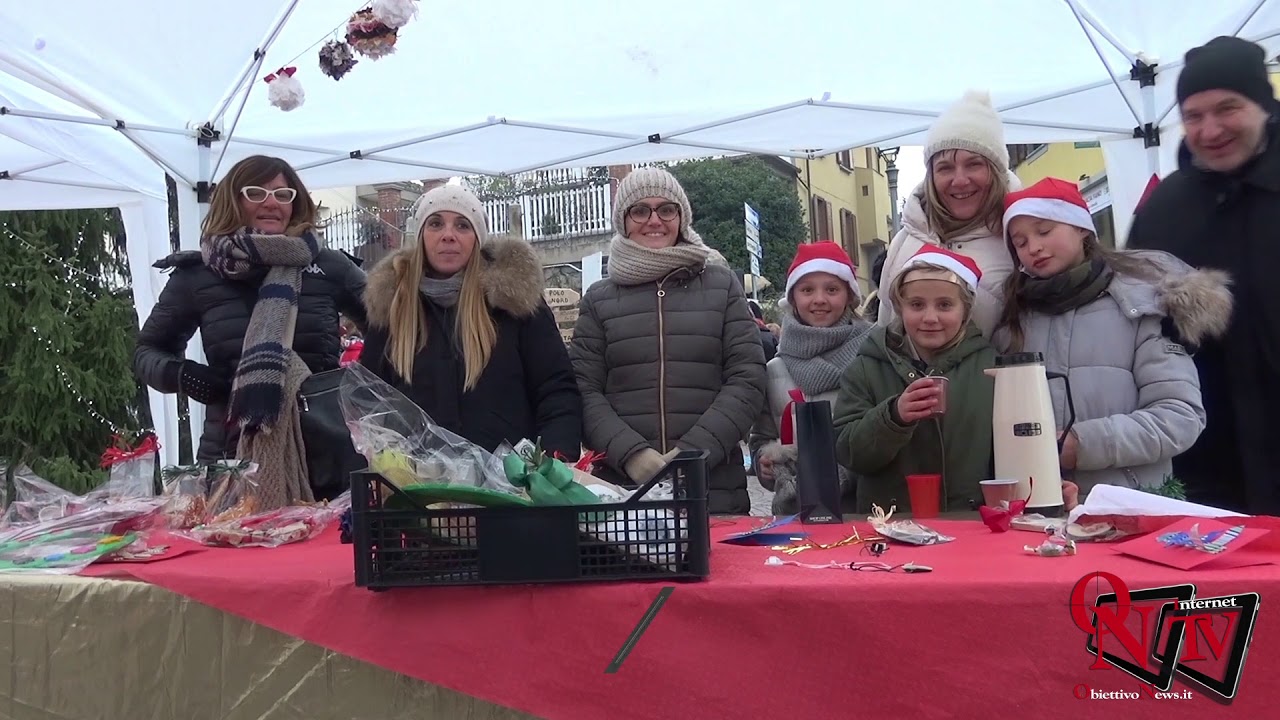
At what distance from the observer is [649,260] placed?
259 cm

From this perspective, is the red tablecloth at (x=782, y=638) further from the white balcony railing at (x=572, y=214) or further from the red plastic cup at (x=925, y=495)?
the white balcony railing at (x=572, y=214)

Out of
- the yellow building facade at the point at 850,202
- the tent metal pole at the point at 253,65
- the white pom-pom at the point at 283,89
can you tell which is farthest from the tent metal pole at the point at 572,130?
the yellow building facade at the point at 850,202

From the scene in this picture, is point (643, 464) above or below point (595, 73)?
below

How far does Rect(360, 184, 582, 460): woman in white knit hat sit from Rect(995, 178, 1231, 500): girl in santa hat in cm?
107

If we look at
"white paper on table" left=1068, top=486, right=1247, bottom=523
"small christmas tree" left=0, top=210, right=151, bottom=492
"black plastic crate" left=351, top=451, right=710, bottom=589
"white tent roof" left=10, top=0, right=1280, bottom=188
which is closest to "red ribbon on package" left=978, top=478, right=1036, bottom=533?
"white paper on table" left=1068, top=486, right=1247, bottom=523

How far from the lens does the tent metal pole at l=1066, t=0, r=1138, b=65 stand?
4.73 meters

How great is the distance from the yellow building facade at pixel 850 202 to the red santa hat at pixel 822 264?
87.5ft

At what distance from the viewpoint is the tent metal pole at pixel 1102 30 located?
473 cm

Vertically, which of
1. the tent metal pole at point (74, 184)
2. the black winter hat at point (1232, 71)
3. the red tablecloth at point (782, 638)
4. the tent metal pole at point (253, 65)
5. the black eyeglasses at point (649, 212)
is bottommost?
the red tablecloth at point (782, 638)

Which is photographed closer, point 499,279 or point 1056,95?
point 499,279

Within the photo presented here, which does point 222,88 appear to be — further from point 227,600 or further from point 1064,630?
point 1064,630

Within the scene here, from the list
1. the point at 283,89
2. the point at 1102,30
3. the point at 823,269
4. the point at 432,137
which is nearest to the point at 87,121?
the point at 432,137

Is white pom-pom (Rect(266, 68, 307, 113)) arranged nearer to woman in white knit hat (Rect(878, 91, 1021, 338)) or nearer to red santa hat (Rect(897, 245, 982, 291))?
woman in white knit hat (Rect(878, 91, 1021, 338))

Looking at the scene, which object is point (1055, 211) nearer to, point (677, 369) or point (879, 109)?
point (677, 369)
